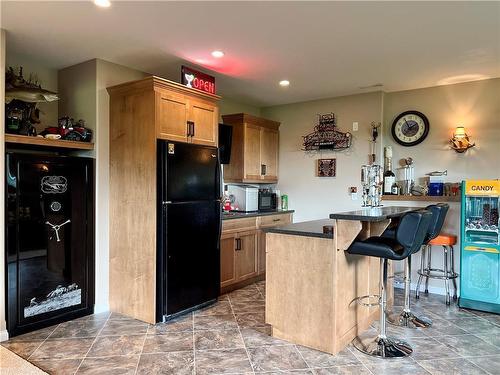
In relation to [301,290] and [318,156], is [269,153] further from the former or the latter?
[301,290]

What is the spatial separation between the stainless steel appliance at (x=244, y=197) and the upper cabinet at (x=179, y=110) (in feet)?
3.83

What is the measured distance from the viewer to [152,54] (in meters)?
3.44

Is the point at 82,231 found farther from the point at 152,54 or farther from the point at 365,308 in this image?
the point at 365,308

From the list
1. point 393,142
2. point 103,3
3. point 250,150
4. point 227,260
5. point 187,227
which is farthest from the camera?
point 250,150

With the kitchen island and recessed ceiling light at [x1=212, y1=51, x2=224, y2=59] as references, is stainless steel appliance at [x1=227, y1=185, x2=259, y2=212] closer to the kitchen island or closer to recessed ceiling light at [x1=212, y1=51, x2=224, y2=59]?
the kitchen island

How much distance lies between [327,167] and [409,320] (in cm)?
236

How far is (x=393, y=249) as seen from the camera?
2.66 m

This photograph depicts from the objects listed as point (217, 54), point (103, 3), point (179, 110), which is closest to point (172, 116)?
point (179, 110)

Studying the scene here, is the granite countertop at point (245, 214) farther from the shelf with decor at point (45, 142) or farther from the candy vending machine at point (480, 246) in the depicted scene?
the candy vending machine at point (480, 246)

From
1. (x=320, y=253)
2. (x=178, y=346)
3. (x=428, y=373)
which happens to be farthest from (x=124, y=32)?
(x=428, y=373)

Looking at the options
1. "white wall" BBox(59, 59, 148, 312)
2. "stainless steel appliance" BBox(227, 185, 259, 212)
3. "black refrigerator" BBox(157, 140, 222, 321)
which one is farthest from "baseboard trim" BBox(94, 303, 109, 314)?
"stainless steel appliance" BBox(227, 185, 259, 212)

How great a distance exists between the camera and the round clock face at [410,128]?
15.0 ft

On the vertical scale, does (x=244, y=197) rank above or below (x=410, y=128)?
below

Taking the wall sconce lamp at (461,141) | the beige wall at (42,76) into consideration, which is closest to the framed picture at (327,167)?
the wall sconce lamp at (461,141)
